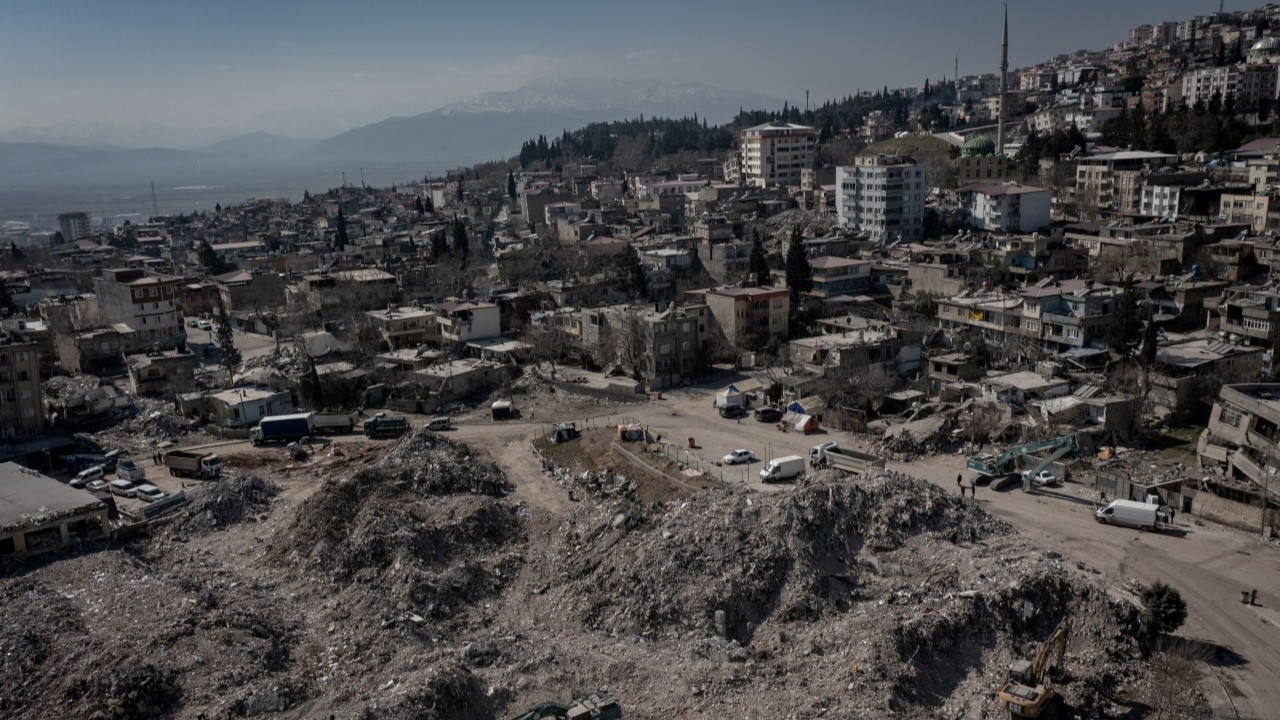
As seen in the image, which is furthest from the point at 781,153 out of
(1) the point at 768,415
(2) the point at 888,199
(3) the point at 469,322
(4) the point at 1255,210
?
(1) the point at 768,415

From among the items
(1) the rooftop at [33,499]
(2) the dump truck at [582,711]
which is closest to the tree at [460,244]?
(1) the rooftop at [33,499]

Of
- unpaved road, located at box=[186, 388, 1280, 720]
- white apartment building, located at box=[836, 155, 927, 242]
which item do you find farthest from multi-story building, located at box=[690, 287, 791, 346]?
white apartment building, located at box=[836, 155, 927, 242]

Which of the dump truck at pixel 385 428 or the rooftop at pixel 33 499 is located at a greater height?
the rooftop at pixel 33 499

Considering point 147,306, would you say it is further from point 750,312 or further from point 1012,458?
point 1012,458

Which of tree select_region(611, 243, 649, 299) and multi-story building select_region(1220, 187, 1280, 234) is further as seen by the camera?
tree select_region(611, 243, 649, 299)

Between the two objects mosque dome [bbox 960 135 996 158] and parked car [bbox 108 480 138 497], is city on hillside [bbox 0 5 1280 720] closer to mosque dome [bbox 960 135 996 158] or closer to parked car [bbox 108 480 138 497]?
parked car [bbox 108 480 138 497]

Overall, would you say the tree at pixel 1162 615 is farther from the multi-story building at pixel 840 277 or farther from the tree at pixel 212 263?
the tree at pixel 212 263
